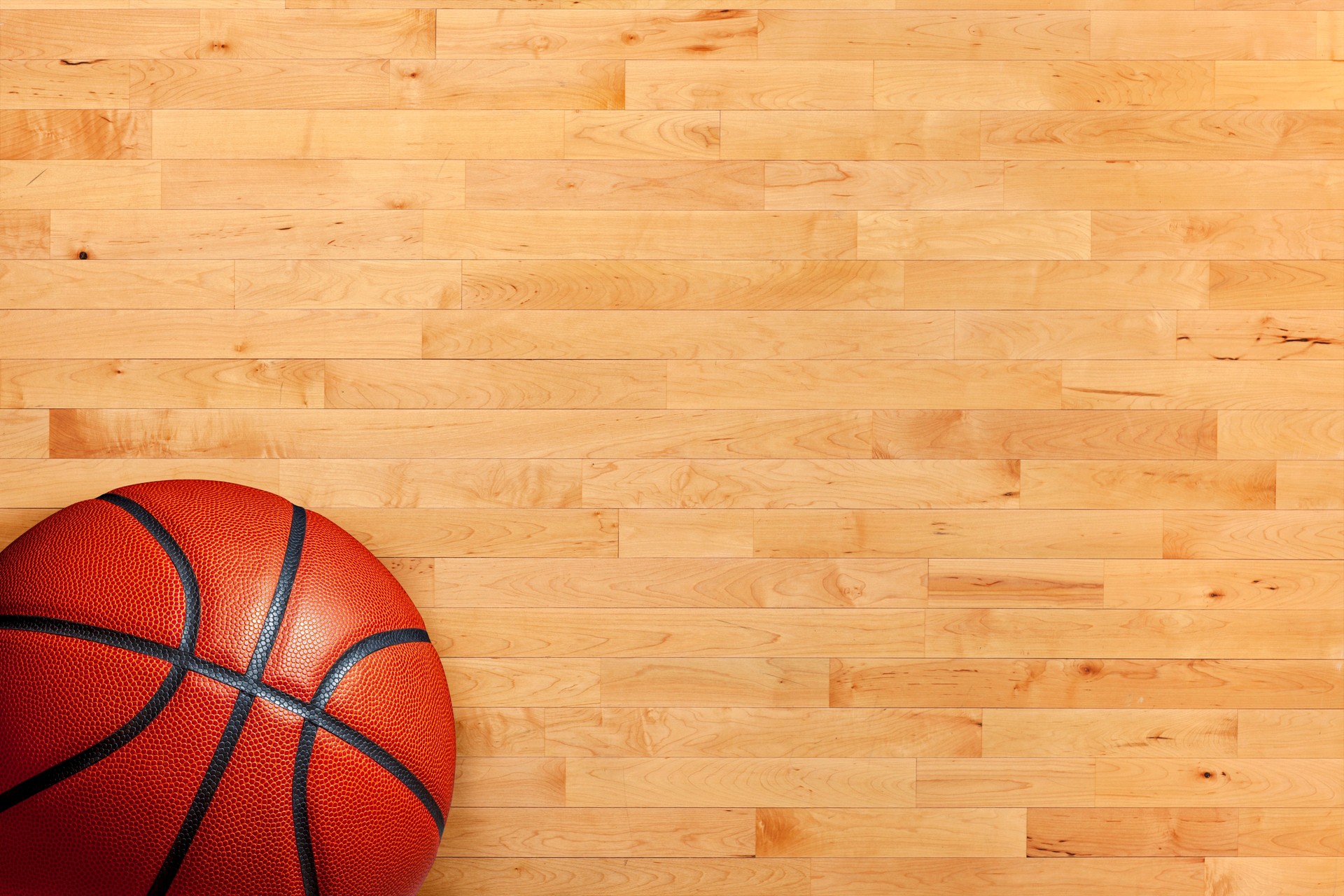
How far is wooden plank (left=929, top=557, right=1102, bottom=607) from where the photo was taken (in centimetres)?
170

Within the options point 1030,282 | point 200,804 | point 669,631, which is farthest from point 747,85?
point 200,804

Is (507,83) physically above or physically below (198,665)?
above

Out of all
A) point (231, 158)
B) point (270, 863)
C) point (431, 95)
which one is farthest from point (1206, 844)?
point (231, 158)

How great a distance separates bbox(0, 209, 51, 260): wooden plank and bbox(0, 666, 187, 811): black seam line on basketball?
105 cm

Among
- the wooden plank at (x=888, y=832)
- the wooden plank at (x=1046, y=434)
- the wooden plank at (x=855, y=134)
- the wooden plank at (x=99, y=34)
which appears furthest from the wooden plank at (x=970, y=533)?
the wooden plank at (x=99, y=34)

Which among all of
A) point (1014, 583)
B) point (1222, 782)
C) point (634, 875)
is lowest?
point (634, 875)

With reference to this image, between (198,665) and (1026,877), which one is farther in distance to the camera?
(1026,877)

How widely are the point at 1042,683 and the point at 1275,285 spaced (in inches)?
37.8

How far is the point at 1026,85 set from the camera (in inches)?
66.7

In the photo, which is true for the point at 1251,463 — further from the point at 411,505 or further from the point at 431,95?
the point at 431,95

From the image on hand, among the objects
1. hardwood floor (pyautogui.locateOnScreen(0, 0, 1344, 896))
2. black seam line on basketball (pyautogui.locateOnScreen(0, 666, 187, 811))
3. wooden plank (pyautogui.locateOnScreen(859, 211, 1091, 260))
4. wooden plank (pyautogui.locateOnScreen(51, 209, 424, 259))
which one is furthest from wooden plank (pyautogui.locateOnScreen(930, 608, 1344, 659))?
wooden plank (pyautogui.locateOnScreen(51, 209, 424, 259))

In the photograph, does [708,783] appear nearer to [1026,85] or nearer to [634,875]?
[634,875]

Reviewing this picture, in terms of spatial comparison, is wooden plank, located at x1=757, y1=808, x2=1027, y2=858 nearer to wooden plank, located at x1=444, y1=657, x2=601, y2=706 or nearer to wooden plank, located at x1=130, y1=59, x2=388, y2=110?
wooden plank, located at x1=444, y1=657, x2=601, y2=706

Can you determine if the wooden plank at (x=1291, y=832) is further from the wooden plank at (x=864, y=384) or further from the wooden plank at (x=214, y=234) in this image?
the wooden plank at (x=214, y=234)
